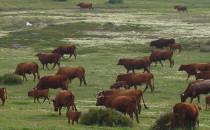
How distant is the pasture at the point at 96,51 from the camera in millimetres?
21719

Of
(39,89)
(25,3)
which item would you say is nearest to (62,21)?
(25,3)

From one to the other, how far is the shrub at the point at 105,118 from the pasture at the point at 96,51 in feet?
1.92

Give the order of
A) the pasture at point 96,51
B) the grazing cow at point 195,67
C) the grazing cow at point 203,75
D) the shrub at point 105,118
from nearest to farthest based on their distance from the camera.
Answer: the shrub at point 105,118
the pasture at point 96,51
the grazing cow at point 203,75
the grazing cow at point 195,67

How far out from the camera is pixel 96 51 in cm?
5478

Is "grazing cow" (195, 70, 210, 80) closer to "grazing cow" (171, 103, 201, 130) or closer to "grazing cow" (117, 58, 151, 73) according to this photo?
"grazing cow" (117, 58, 151, 73)

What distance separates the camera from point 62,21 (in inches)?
3452

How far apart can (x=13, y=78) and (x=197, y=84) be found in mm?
14497

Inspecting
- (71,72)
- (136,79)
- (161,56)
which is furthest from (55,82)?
(161,56)

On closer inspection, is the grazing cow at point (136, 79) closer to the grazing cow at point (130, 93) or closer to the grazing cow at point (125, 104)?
the grazing cow at point (130, 93)

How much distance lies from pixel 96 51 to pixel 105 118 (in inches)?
1438

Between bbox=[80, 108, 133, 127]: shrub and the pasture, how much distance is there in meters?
0.59

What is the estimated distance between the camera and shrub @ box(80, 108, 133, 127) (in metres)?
18.3

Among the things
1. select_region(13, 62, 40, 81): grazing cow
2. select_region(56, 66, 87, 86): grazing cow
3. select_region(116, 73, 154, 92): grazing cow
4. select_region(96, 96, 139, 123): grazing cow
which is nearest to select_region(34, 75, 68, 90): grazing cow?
select_region(56, 66, 87, 86): grazing cow

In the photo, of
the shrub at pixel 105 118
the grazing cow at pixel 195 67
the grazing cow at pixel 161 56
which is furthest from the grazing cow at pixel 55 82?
the grazing cow at pixel 161 56
